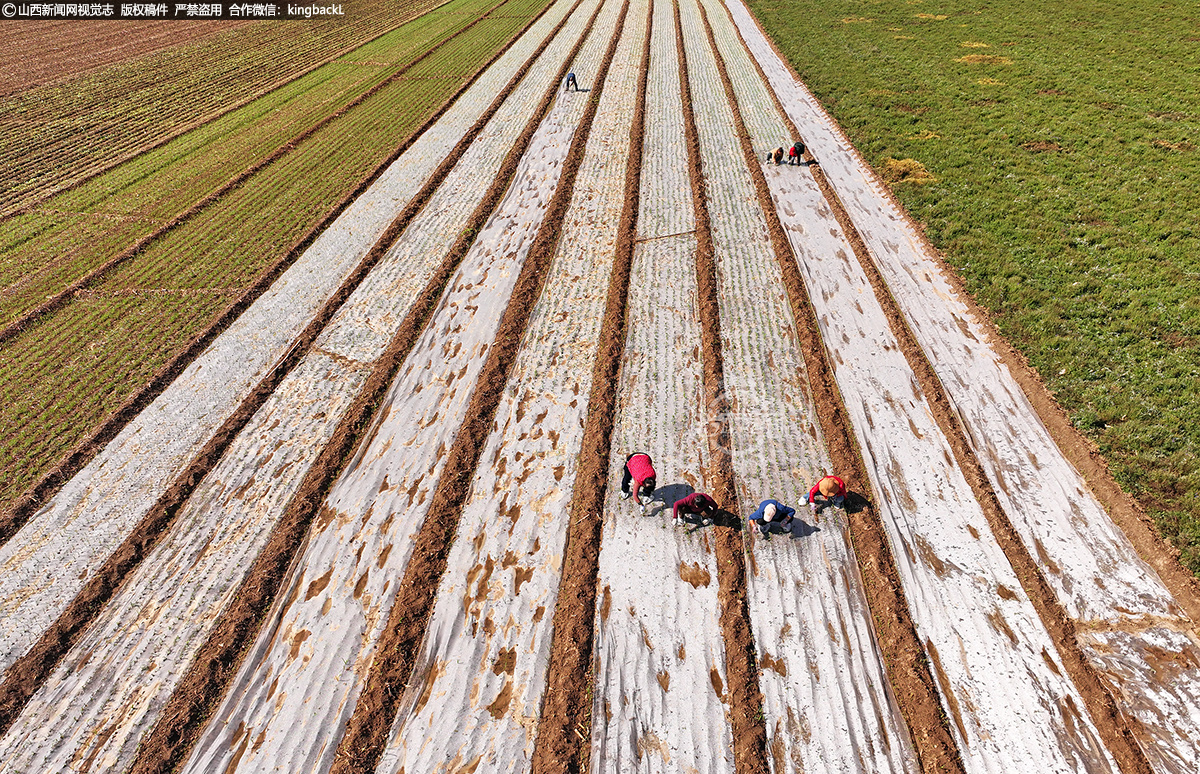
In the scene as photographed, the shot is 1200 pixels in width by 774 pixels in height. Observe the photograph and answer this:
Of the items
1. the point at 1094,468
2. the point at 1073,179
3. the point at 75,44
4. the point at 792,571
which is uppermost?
the point at 75,44

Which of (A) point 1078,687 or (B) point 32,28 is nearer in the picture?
(A) point 1078,687

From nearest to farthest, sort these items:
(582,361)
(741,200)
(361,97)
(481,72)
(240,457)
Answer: (240,457)
(582,361)
(741,200)
(361,97)
(481,72)

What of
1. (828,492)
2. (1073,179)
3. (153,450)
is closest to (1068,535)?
(828,492)

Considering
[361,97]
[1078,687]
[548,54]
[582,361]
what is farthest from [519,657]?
[548,54]

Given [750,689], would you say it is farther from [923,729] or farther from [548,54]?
[548,54]

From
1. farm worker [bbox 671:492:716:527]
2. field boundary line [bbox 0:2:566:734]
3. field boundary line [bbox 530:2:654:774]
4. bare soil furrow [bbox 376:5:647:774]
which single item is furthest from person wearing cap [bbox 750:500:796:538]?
field boundary line [bbox 0:2:566:734]

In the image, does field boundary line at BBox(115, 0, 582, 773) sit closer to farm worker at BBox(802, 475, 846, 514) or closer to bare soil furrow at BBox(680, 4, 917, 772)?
bare soil furrow at BBox(680, 4, 917, 772)

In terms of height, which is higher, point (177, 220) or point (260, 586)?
point (177, 220)

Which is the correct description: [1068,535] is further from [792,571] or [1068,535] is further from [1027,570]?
[792,571]
